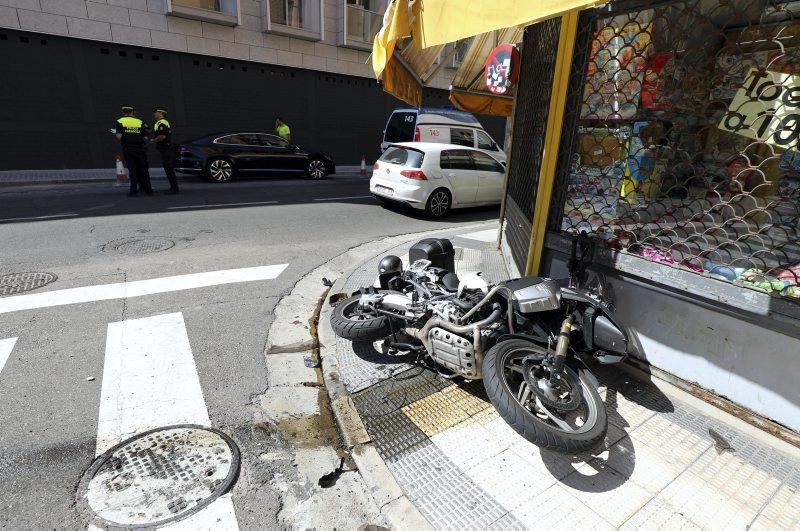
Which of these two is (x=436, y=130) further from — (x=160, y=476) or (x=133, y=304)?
(x=160, y=476)

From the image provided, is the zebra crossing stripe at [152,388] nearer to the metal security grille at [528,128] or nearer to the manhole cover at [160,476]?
the manhole cover at [160,476]

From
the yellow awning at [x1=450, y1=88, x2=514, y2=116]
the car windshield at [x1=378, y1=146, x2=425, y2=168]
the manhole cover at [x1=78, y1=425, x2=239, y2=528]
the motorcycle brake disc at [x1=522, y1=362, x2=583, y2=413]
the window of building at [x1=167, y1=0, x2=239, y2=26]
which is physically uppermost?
the window of building at [x1=167, y1=0, x2=239, y2=26]

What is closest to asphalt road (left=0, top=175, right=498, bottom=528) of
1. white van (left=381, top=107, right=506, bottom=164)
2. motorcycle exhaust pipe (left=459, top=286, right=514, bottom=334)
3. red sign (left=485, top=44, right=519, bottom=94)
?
motorcycle exhaust pipe (left=459, top=286, right=514, bottom=334)

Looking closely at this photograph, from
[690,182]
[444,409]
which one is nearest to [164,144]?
[444,409]

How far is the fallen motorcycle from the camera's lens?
8.23 feet

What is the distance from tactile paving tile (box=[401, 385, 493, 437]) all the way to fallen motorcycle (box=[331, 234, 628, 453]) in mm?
270

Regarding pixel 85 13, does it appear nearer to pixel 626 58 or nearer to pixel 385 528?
pixel 626 58

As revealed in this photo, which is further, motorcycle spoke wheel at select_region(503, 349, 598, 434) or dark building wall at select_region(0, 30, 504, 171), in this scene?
dark building wall at select_region(0, 30, 504, 171)

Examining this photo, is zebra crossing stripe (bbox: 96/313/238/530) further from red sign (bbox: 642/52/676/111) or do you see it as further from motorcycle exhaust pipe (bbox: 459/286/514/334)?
red sign (bbox: 642/52/676/111)

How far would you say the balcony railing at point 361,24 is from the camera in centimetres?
Result: 1848

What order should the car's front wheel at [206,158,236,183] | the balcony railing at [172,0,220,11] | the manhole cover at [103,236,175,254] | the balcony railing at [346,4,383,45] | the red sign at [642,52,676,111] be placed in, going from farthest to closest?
the balcony railing at [346,4,383,45] < the balcony railing at [172,0,220,11] < the car's front wheel at [206,158,236,183] < the manhole cover at [103,236,175,254] < the red sign at [642,52,676,111]

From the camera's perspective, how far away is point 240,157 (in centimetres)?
1305

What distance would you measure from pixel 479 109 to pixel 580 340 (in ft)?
24.1

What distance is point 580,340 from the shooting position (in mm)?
2971
